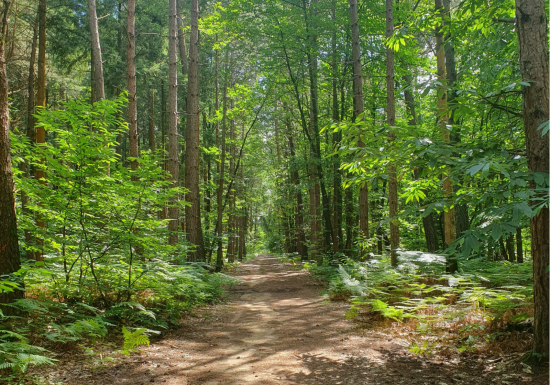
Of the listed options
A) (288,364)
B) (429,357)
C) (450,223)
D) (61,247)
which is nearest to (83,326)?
(61,247)

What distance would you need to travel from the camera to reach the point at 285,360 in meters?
4.83

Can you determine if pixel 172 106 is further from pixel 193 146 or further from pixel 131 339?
pixel 131 339

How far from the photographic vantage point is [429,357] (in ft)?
15.0

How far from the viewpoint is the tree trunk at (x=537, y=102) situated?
11.9ft

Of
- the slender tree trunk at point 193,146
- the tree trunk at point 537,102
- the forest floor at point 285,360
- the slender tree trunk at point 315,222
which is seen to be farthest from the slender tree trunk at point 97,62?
the tree trunk at point 537,102

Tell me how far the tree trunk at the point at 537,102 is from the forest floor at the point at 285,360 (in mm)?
709

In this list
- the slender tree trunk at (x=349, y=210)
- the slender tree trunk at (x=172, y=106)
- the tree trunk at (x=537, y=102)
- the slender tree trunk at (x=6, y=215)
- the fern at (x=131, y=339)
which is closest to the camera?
the tree trunk at (x=537, y=102)

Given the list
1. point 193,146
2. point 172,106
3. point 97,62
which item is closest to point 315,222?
point 193,146

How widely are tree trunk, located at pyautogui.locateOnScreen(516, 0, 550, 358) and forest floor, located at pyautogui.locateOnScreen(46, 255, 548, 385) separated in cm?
71

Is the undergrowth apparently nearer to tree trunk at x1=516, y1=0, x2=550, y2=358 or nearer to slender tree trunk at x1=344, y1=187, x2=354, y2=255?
tree trunk at x1=516, y1=0, x2=550, y2=358

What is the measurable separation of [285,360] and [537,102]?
4.49 metres

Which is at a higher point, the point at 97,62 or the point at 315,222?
the point at 97,62

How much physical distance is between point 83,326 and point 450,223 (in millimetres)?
7851

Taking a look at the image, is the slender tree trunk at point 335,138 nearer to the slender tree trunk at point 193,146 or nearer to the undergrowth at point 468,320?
the slender tree trunk at point 193,146
